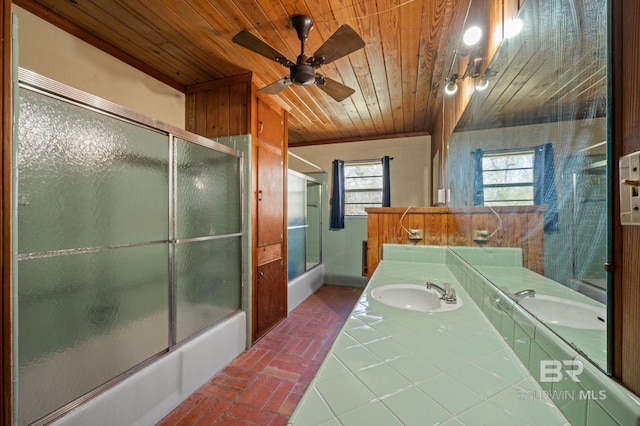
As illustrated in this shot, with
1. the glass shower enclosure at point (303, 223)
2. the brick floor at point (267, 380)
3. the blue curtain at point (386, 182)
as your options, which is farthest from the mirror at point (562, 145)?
the blue curtain at point (386, 182)

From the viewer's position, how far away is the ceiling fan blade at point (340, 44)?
1.31m

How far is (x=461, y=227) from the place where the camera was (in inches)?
66.4

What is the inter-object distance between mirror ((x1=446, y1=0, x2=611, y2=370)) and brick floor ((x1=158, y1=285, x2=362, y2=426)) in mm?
1476

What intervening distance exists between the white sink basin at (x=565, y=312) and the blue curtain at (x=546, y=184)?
0.18 m

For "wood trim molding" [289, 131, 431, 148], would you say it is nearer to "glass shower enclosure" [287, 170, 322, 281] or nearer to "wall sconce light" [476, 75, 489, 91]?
"glass shower enclosure" [287, 170, 322, 281]

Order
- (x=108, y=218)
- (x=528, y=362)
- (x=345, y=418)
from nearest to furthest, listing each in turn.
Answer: (x=345, y=418) → (x=528, y=362) → (x=108, y=218)

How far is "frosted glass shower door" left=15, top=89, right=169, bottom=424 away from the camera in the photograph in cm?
102

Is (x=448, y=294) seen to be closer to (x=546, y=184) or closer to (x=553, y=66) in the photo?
(x=546, y=184)

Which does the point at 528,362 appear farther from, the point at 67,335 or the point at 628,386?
the point at 67,335

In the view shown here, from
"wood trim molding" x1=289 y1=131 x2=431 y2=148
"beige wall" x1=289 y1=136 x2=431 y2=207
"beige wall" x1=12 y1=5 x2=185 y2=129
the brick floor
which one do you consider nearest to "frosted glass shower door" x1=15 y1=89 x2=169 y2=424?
the brick floor

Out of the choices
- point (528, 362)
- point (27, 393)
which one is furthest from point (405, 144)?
point (27, 393)

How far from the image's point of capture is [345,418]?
47 centimetres

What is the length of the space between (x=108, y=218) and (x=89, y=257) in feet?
0.71

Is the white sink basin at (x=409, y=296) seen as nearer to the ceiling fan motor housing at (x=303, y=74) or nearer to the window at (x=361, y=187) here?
the ceiling fan motor housing at (x=303, y=74)
